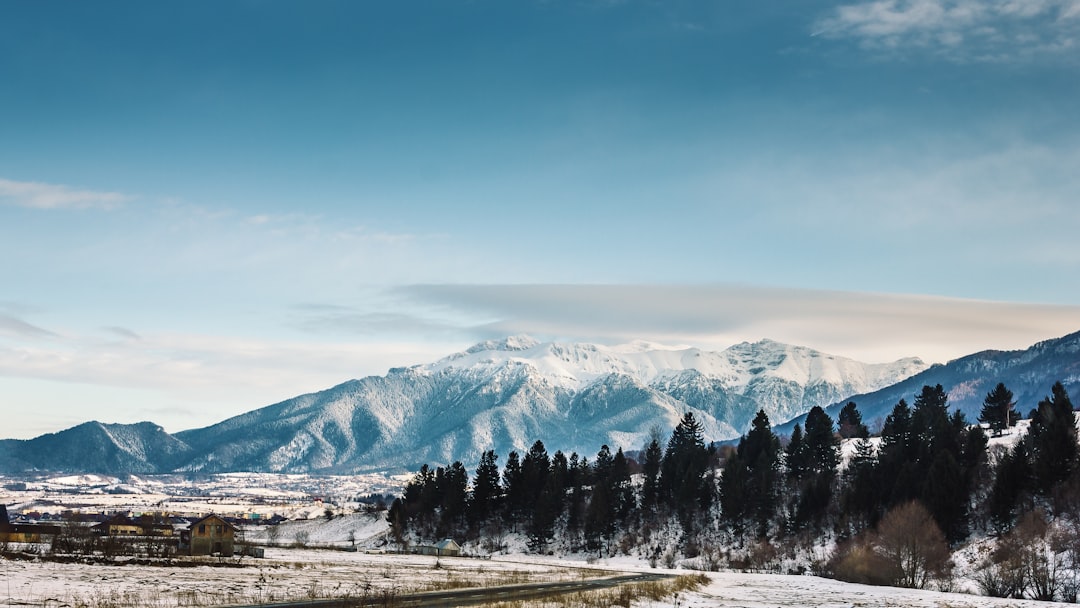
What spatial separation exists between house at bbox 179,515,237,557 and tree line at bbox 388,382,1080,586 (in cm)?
6649

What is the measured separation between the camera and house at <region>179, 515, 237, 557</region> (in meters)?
120

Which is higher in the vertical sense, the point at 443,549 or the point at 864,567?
the point at 864,567

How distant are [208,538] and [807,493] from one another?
295 ft

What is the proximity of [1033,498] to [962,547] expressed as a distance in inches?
498

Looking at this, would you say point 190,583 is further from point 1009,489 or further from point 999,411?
point 999,411

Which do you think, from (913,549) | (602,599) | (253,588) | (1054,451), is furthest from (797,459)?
(253,588)

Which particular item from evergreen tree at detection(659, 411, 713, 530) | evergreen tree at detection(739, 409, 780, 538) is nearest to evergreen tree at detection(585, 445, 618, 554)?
evergreen tree at detection(659, 411, 713, 530)

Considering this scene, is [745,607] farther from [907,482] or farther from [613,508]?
[613,508]

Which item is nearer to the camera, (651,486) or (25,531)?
(25,531)

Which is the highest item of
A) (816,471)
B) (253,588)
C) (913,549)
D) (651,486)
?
(816,471)

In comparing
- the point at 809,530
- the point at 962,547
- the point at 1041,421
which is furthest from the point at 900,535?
the point at 1041,421

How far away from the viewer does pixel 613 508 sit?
18062 centimetres

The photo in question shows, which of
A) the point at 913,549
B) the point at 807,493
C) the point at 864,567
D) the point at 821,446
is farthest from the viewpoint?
the point at 821,446

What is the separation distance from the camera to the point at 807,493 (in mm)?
158875
